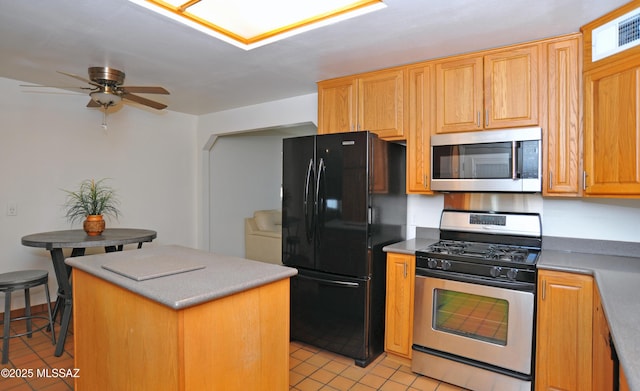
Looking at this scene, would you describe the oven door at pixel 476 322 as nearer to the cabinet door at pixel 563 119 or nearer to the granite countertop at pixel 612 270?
the granite countertop at pixel 612 270

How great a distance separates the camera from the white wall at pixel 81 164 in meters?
3.42

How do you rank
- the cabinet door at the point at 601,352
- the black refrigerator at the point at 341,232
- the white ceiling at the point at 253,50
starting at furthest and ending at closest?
the black refrigerator at the point at 341,232
the white ceiling at the point at 253,50
the cabinet door at the point at 601,352

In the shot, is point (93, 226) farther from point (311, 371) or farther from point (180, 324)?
point (180, 324)

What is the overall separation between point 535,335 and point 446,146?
1.31 metres

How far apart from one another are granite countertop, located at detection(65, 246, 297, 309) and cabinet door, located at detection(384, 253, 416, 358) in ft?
3.73

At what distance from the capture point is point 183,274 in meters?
1.68

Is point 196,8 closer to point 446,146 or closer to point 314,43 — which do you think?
point 314,43

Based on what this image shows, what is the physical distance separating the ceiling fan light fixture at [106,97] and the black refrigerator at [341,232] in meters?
1.37

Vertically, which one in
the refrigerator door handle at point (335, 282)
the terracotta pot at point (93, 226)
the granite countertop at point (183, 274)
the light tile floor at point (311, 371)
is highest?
the terracotta pot at point (93, 226)

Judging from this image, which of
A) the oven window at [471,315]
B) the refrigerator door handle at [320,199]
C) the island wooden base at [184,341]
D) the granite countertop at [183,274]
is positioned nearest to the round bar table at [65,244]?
the granite countertop at [183,274]

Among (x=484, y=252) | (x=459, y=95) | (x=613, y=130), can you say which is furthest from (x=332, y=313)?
(x=613, y=130)

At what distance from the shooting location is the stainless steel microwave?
2371 millimetres

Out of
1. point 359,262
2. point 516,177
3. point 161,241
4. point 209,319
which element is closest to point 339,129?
point 359,262

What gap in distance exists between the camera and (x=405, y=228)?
10.4 ft
